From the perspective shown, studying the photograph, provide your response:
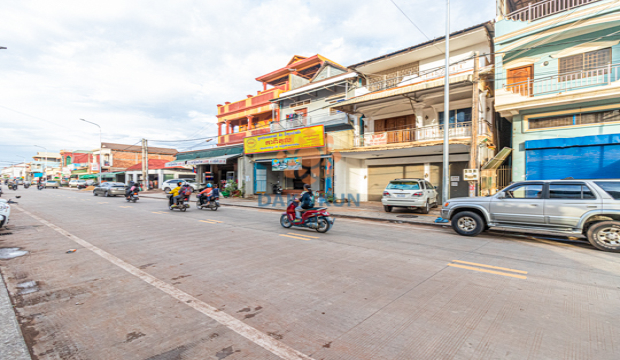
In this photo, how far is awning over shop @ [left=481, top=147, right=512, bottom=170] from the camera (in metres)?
13.6

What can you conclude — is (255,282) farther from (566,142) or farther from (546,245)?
(566,142)

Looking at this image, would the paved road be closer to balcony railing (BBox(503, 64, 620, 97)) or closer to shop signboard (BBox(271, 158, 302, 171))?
balcony railing (BBox(503, 64, 620, 97))

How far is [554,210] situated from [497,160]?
299 inches

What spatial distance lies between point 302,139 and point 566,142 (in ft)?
46.6

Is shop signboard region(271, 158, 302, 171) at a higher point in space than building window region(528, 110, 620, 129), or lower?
lower

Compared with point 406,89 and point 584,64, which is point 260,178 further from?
point 584,64

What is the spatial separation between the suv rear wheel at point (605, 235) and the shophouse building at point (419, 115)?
5.55 m

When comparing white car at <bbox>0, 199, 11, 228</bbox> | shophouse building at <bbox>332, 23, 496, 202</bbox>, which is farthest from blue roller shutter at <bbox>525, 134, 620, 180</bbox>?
white car at <bbox>0, 199, 11, 228</bbox>

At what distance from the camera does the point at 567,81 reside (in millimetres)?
12805

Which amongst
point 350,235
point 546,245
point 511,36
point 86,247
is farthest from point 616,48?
point 86,247

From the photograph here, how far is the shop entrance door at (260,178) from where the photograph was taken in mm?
24781

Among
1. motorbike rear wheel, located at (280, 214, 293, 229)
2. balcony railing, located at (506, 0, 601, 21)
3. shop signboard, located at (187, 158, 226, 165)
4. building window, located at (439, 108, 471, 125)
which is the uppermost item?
balcony railing, located at (506, 0, 601, 21)

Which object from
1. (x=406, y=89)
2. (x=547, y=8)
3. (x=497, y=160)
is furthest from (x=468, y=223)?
(x=547, y=8)

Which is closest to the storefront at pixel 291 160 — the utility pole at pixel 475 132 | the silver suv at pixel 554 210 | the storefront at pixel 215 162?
the storefront at pixel 215 162
